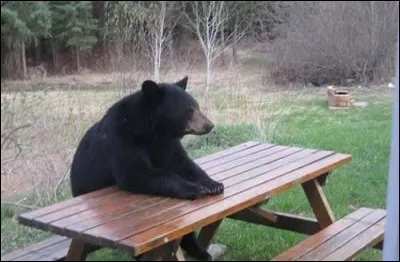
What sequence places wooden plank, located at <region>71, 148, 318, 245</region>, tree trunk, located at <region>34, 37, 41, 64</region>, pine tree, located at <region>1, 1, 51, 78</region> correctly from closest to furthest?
wooden plank, located at <region>71, 148, 318, 245</region> < pine tree, located at <region>1, 1, 51, 78</region> < tree trunk, located at <region>34, 37, 41, 64</region>

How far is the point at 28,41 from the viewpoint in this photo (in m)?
4.37

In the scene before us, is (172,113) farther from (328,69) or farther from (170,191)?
(328,69)

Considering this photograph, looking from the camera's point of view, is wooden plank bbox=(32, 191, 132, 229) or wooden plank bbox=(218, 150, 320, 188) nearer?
wooden plank bbox=(32, 191, 132, 229)

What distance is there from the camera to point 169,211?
1944mm

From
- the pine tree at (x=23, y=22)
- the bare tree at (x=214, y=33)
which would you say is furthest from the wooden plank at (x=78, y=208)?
the bare tree at (x=214, y=33)

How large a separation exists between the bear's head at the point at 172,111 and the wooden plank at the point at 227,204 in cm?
32

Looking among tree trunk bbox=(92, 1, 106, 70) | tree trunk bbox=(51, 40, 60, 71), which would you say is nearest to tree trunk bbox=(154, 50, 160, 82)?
tree trunk bbox=(92, 1, 106, 70)

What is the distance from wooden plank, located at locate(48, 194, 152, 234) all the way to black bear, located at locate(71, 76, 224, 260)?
7 cm

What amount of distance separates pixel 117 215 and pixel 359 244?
86 centimetres

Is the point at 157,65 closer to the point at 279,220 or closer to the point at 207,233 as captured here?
the point at 279,220

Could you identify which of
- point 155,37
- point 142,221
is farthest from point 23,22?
point 142,221

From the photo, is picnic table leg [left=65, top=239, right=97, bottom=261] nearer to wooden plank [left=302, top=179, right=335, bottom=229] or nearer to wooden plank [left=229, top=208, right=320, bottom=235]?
wooden plank [left=229, top=208, right=320, bottom=235]

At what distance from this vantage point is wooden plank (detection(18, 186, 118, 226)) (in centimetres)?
187

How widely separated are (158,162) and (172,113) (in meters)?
0.20
